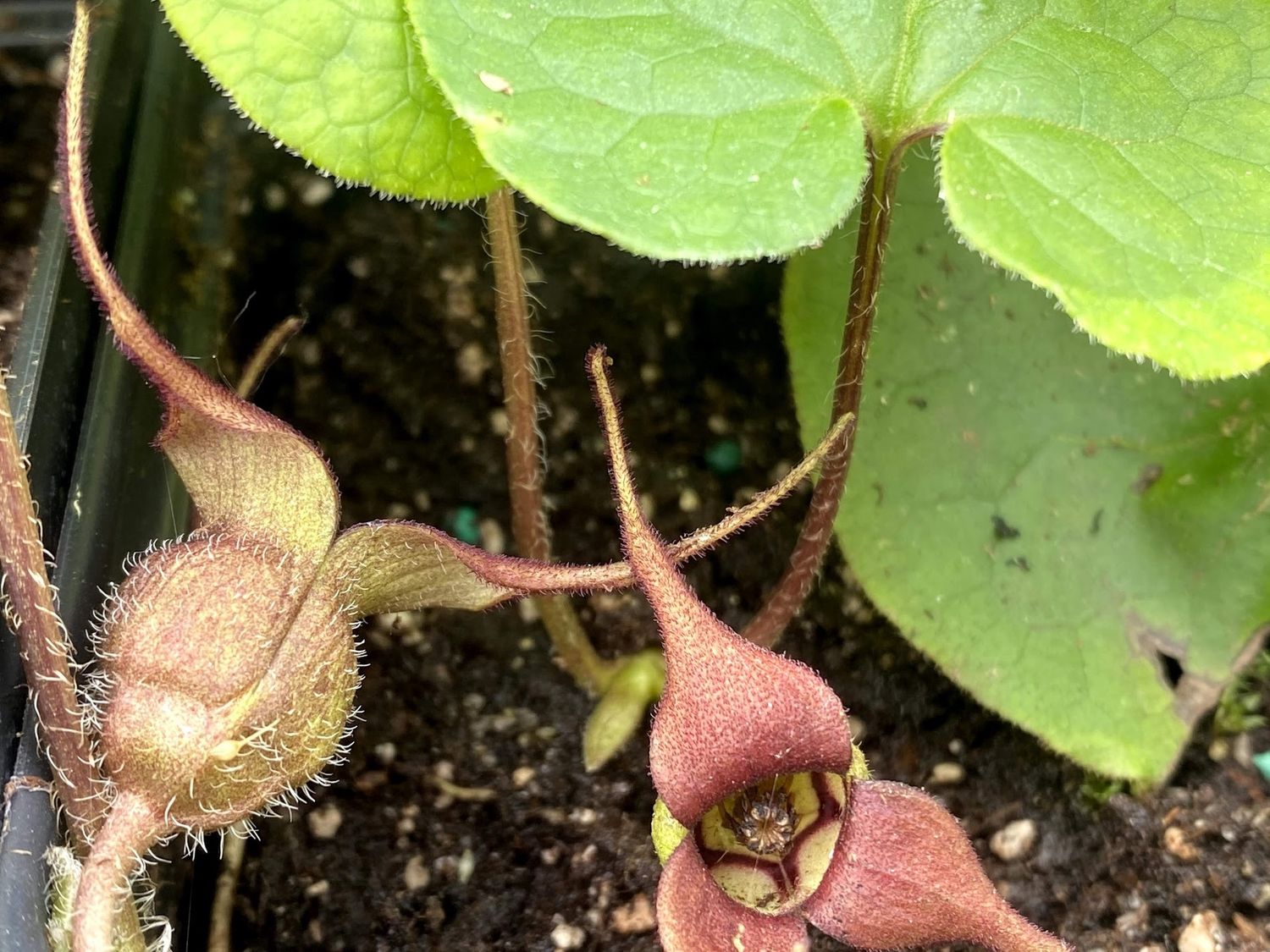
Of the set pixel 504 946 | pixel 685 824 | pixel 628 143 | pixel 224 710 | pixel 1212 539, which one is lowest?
pixel 504 946

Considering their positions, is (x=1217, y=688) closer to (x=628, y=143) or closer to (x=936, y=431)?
(x=936, y=431)

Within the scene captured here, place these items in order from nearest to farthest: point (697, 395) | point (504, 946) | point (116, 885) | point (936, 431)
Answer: point (116, 885) < point (504, 946) < point (936, 431) < point (697, 395)

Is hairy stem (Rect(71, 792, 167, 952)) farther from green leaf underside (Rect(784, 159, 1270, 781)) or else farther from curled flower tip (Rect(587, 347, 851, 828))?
green leaf underside (Rect(784, 159, 1270, 781))

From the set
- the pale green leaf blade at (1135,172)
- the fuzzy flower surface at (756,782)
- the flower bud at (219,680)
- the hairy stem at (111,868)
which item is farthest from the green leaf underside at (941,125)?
A: the hairy stem at (111,868)

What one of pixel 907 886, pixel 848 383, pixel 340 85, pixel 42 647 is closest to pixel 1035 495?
pixel 848 383

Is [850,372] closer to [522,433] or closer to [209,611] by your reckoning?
[522,433]

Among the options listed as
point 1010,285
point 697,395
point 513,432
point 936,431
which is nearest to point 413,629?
point 513,432
